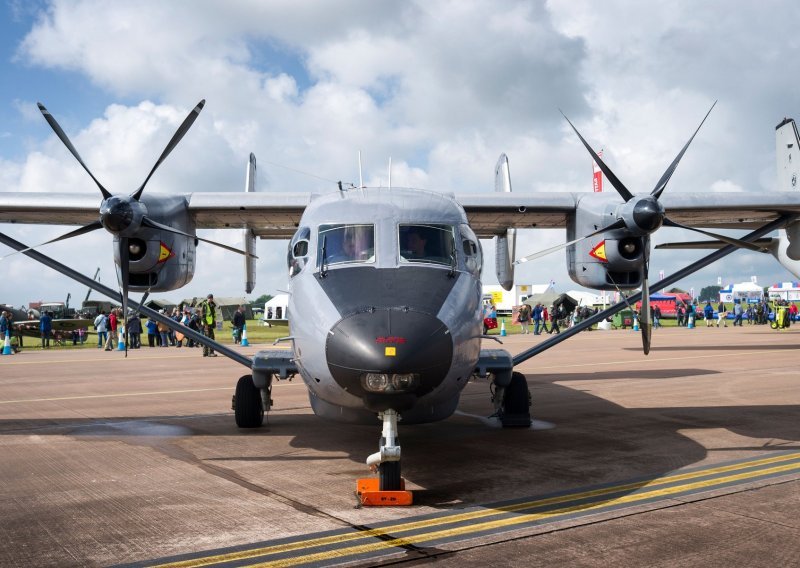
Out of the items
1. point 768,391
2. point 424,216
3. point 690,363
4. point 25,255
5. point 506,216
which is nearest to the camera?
point 424,216

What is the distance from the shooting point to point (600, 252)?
10.8 metres

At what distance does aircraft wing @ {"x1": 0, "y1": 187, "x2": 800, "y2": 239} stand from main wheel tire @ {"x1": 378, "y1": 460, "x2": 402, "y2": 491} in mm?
6081

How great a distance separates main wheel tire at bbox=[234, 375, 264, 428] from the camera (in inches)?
378

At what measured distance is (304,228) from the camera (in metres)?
7.79

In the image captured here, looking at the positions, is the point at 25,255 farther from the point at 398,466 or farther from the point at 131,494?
the point at 398,466

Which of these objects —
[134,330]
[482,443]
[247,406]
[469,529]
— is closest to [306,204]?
[247,406]

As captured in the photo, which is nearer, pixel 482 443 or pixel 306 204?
pixel 482 443

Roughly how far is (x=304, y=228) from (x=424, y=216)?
143 centimetres

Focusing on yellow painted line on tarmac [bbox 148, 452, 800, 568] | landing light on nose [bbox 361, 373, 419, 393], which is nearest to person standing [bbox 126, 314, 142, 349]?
landing light on nose [bbox 361, 373, 419, 393]

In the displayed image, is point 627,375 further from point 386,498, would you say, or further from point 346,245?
point 386,498

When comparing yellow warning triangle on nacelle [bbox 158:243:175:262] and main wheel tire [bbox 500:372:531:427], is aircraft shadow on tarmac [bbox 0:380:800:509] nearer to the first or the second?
main wheel tire [bbox 500:372:531:427]

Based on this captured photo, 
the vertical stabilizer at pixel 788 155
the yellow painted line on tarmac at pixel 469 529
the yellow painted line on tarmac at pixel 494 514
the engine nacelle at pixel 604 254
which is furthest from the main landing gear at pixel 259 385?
the vertical stabilizer at pixel 788 155

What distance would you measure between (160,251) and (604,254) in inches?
270

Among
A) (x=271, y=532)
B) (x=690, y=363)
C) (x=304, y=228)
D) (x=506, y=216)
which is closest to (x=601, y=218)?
(x=506, y=216)
